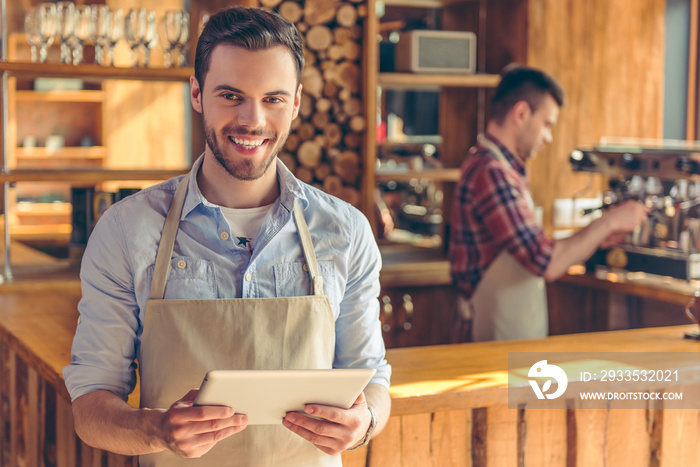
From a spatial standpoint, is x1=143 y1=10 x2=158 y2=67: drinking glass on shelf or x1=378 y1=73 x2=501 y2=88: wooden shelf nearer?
x1=143 y1=10 x2=158 y2=67: drinking glass on shelf

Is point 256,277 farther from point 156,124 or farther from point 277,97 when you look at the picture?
point 156,124

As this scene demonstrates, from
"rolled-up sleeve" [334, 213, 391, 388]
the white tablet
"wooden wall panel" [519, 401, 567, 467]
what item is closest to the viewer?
the white tablet

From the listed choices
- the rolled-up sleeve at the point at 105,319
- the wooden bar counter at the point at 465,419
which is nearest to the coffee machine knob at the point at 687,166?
the wooden bar counter at the point at 465,419

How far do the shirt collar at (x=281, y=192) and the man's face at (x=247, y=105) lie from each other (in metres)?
0.07

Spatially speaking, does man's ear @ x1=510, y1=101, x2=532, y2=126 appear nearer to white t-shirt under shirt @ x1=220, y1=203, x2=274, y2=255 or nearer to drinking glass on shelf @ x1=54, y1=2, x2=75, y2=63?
drinking glass on shelf @ x1=54, y1=2, x2=75, y2=63

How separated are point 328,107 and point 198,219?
7.73 ft

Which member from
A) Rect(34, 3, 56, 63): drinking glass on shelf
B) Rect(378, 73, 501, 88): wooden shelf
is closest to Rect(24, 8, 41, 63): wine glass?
Rect(34, 3, 56, 63): drinking glass on shelf

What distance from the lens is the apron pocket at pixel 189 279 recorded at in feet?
5.26

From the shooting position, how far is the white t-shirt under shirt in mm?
1662

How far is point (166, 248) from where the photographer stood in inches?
63.1

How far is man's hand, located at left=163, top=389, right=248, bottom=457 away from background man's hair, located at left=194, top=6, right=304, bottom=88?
0.60 metres

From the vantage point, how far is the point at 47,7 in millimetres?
3447

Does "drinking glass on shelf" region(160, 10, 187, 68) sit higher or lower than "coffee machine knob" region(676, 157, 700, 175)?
higher

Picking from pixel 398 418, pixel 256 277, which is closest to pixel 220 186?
pixel 256 277
